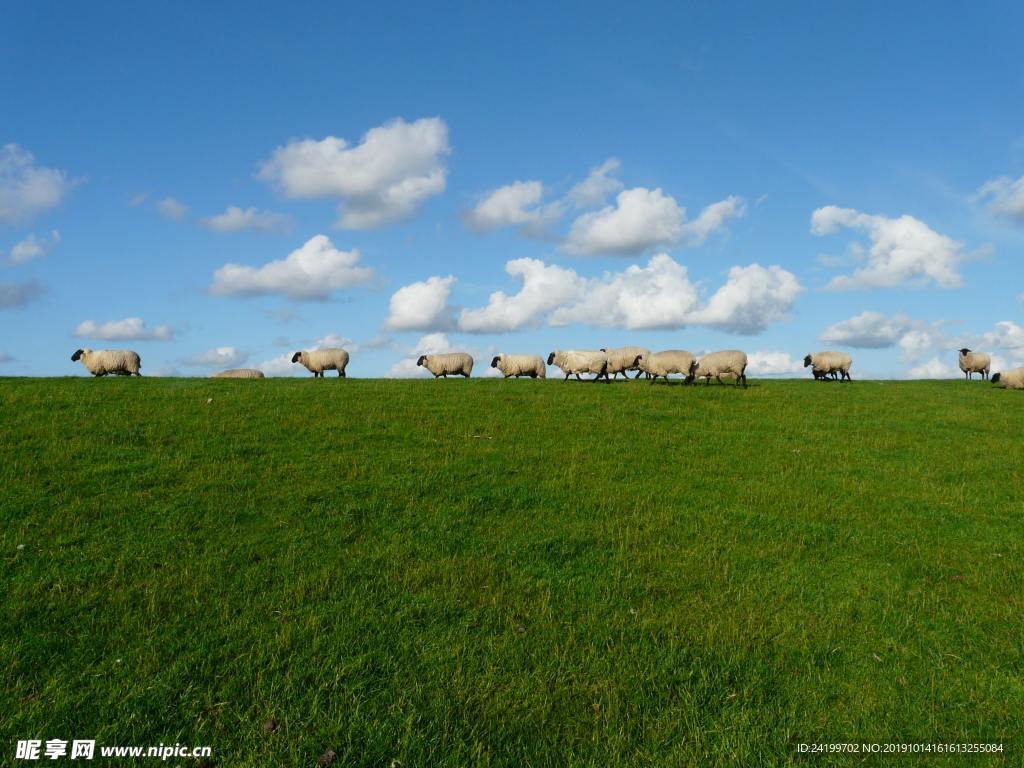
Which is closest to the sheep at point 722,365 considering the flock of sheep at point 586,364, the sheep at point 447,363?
the flock of sheep at point 586,364

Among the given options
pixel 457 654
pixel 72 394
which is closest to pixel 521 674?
pixel 457 654

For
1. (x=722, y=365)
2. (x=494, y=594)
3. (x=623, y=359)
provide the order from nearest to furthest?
1. (x=494, y=594)
2. (x=722, y=365)
3. (x=623, y=359)

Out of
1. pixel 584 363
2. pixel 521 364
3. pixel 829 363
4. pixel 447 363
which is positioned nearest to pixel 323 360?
pixel 447 363

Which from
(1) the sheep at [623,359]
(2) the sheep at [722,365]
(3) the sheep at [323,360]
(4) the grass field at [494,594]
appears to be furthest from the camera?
(3) the sheep at [323,360]

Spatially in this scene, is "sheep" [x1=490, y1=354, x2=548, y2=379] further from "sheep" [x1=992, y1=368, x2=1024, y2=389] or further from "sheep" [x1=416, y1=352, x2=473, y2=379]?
"sheep" [x1=992, y1=368, x2=1024, y2=389]

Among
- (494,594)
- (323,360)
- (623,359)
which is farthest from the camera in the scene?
(323,360)

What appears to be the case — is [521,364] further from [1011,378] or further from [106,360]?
[1011,378]

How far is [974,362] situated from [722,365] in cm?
2618

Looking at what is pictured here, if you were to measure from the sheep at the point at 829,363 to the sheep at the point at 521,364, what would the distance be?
18.2 meters

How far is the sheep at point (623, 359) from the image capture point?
36.7 meters

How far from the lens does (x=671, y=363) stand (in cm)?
3353

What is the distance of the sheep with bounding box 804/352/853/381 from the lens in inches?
1598

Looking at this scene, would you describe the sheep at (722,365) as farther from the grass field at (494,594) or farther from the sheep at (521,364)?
the grass field at (494,594)

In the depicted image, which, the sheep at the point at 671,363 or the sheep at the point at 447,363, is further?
the sheep at the point at 447,363
